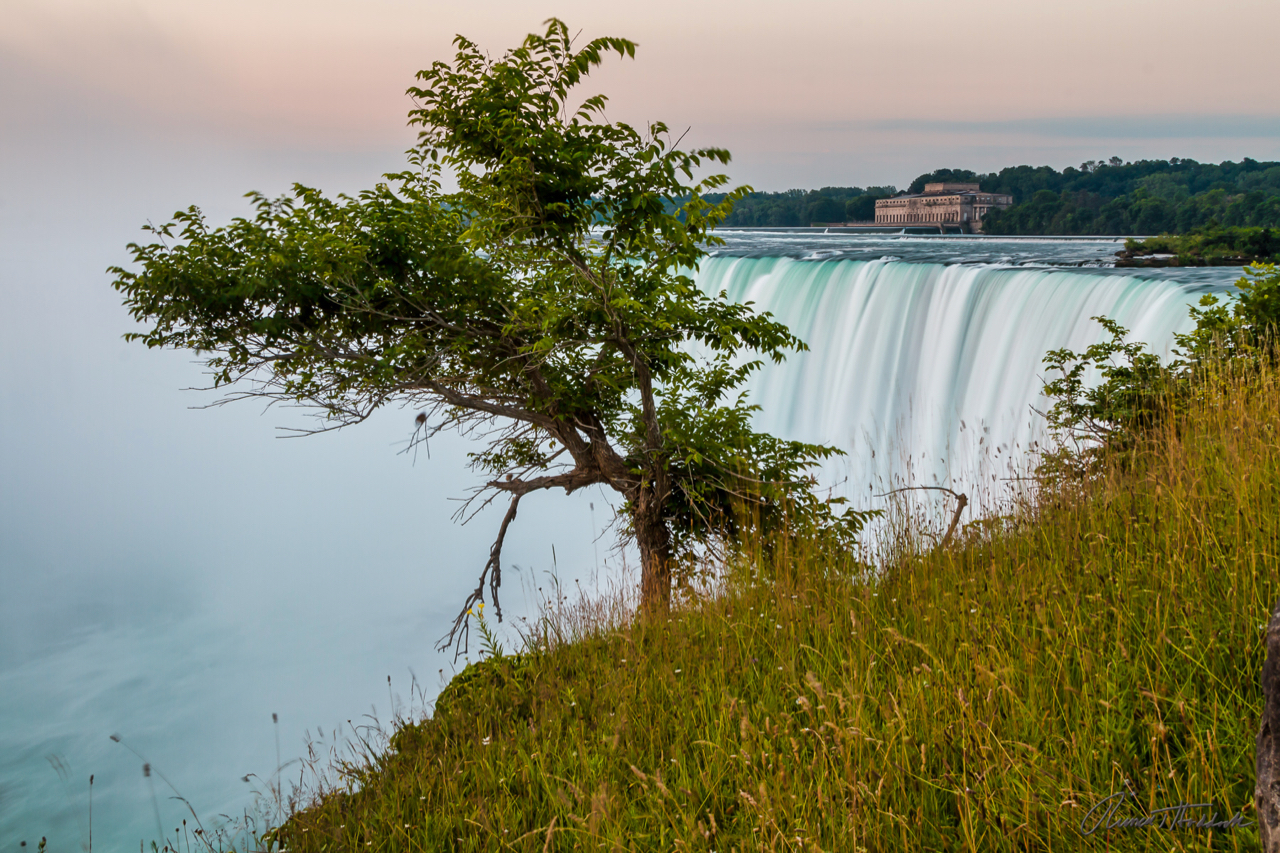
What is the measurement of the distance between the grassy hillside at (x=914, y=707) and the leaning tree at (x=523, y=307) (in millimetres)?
2550

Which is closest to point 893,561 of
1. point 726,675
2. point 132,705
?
point 726,675

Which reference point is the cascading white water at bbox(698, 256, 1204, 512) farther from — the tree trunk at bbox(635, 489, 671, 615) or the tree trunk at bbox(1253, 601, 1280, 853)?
the tree trunk at bbox(1253, 601, 1280, 853)

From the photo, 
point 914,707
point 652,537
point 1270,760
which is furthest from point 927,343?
point 1270,760

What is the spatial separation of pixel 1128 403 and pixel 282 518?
5720 centimetres

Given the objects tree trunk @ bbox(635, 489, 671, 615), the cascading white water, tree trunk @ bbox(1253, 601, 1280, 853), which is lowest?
tree trunk @ bbox(1253, 601, 1280, 853)

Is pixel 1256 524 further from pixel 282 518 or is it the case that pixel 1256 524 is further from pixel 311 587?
pixel 282 518

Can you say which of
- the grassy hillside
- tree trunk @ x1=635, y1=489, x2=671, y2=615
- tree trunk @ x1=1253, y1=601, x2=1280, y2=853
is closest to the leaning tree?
tree trunk @ x1=635, y1=489, x2=671, y2=615

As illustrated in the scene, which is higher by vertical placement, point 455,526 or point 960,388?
point 455,526

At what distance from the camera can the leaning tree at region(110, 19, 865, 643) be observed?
21.8 feet

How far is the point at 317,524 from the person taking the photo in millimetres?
53688

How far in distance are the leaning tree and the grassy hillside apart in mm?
2550

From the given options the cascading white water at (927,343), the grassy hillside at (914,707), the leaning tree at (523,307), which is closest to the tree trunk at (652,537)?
the leaning tree at (523,307)

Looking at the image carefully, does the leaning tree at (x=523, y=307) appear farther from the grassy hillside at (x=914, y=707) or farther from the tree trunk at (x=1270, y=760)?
the tree trunk at (x=1270, y=760)

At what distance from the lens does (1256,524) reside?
285cm
